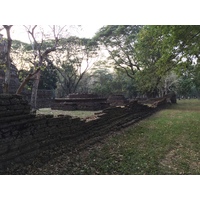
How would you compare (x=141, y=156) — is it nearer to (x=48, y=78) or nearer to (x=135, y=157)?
(x=135, y=157)

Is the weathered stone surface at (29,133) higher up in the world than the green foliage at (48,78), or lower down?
lower down

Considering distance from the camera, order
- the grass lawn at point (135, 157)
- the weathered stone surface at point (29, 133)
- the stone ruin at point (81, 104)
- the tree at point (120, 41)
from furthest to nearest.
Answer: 1. the tree at point (120, 41)
2. the stone ruin at point (81, 104)
3. the grass lawn at point (135, 157)
4. the weathered stone surface at point (29, 133)

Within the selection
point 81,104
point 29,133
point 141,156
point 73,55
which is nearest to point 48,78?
point 73,55

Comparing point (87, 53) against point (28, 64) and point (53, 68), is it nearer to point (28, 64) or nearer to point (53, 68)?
point (53, 68)

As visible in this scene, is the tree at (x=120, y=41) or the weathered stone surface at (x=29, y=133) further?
the tree at (x=120, y=41)

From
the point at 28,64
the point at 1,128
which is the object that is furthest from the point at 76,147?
the point at 28,64

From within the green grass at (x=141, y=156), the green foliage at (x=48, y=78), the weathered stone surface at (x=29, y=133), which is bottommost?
the green grass at (x=141, y=156)

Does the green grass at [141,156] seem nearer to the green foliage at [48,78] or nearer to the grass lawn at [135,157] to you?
the grass lawn at [135,157]

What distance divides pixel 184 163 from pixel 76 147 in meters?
2.86

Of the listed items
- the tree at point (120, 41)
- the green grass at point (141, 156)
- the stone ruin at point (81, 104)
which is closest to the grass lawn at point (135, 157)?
the green grass at point (141, 156)

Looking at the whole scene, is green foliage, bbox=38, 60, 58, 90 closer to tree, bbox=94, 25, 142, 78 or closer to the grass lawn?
tree, bbox=94, 25, 142, 78

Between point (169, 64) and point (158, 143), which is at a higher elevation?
point (169, 64)

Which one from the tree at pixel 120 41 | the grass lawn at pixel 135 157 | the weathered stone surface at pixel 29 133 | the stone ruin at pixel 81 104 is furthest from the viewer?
the tree at pixel 120 41

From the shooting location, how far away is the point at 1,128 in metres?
3.60
